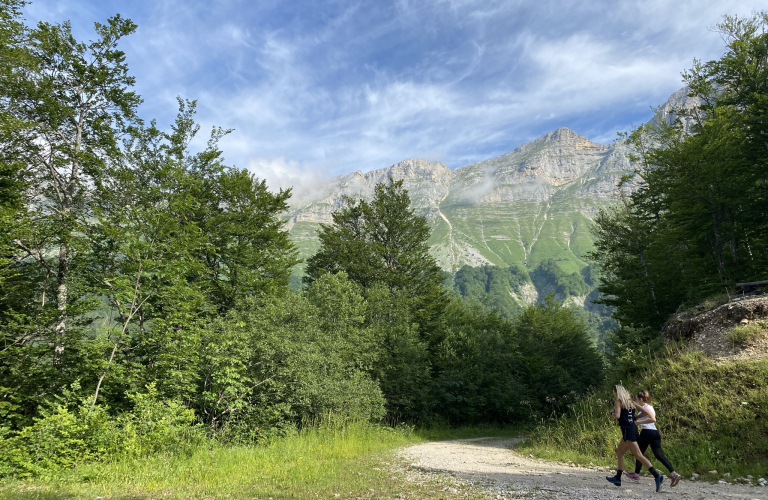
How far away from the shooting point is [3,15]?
39.9 ft

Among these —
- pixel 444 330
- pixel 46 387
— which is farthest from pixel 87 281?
pixel 444 330

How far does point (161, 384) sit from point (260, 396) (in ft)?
11.1

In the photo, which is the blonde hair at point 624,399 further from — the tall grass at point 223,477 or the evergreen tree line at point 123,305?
the evergreen tree line at point 123,305

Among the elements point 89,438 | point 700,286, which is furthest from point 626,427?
point 700,286

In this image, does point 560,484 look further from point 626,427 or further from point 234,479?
point 234,479

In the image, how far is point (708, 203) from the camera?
70.9ft

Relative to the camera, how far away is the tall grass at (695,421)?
8.80 metres

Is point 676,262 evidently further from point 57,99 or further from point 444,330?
point 57,99

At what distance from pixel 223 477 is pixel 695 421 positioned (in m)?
12.7

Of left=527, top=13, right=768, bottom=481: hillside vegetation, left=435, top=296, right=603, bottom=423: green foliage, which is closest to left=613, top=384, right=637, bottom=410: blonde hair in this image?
left=527, top=13, right=768, bottom=481: hillside vegetation

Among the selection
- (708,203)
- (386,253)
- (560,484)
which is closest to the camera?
(560,484)

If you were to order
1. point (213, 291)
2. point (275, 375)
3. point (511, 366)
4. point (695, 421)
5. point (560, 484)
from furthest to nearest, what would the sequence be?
point (511, 366) < point (213, 291) < point (275, 375) < point (695, 421) < point (560, 484)

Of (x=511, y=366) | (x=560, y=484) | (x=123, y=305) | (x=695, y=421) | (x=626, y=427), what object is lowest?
(x=511, y=366)

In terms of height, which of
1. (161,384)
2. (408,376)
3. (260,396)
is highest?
(161,384)
